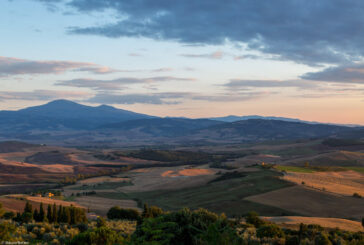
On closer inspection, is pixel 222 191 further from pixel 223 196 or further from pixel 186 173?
pixel 186 173

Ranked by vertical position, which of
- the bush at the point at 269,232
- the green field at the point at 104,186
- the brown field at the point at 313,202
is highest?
the bush at the point at 269,232

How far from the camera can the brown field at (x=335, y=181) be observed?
7919cm

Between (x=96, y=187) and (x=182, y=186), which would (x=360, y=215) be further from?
(x=96, y=187)

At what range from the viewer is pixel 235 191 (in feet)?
267


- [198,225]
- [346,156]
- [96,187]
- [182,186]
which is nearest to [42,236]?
[198,225]

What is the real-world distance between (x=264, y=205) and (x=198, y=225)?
158 feet

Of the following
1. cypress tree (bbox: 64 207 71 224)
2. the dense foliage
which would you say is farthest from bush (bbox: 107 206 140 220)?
the dense foliage

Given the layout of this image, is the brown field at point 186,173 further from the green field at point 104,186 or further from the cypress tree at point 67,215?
the cypress tree at point 67,215

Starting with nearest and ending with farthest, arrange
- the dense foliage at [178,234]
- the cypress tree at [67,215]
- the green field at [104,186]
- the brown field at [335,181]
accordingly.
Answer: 1. the dense foliage at [178,234]
2. the cypress tree at [67,215]
3. the brown field at [335,181]
4. the green field at [104,186]

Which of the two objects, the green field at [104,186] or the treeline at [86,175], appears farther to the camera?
the treeline at [86,175]

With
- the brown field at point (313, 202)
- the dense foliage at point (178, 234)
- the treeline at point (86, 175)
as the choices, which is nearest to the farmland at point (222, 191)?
the brown field at point (313, 202)

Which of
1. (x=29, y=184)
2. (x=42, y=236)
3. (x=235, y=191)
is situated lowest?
(x=29, y=184)

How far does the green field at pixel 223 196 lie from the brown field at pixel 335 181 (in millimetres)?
5986

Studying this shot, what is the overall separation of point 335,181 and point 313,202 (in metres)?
29.9
